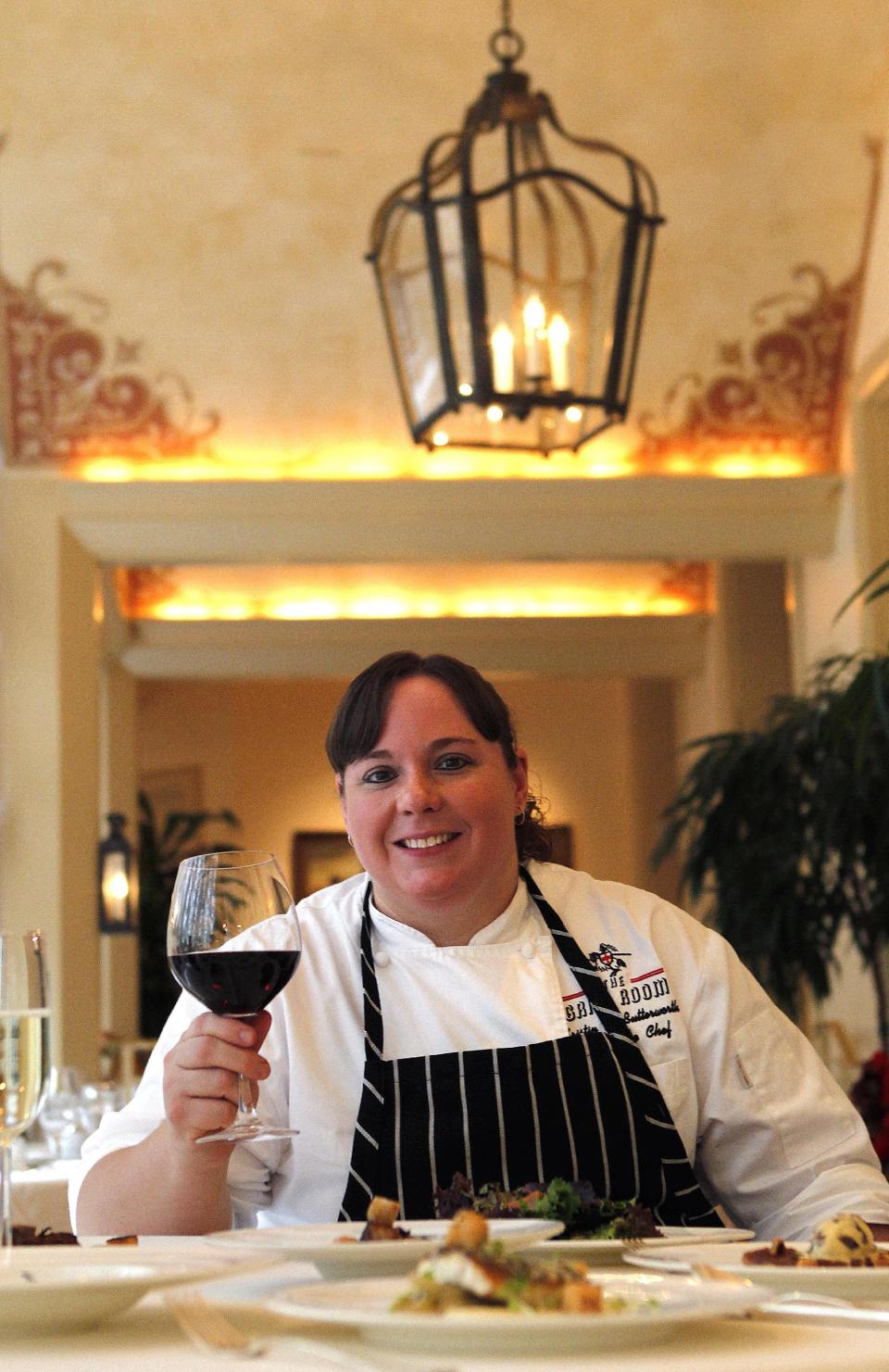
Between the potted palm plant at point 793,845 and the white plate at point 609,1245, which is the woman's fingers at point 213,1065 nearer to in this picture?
the white plate at point 609,1245

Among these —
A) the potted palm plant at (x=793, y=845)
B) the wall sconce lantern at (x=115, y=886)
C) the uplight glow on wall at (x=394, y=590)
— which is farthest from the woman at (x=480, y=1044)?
the uplight glow on wall at (x=394, y=590)

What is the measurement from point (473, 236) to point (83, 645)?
12.6 feet

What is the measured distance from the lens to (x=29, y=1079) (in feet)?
4.39

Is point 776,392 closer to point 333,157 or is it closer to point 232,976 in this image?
point 333,157

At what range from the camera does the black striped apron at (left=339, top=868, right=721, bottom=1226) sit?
1.86 metres

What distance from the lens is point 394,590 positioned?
30.6 ft

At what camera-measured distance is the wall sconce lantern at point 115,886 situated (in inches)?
292

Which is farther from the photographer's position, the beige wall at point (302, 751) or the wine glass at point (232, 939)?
the beige wall at point (302, 751)

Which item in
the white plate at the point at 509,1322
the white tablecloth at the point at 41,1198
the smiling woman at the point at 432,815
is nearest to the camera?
the white plate at the point at 509,1322

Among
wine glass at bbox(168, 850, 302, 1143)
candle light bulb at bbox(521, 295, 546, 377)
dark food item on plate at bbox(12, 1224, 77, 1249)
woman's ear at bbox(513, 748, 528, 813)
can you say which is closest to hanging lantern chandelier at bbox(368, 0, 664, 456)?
candle light bulb at bbox(521, 295, 546, 377)

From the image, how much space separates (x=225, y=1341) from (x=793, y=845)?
4.49 m

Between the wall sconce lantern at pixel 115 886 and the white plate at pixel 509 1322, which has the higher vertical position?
the wall sconce lantern at pixel 115 886

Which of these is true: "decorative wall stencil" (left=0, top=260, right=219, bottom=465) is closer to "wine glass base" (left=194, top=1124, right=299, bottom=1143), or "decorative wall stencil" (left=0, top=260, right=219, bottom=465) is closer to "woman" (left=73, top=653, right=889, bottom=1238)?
"woman" (left=73, top=653, right=889, bottom=1238)

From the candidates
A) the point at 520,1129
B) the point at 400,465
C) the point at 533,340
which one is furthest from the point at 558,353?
the point at 400,465
